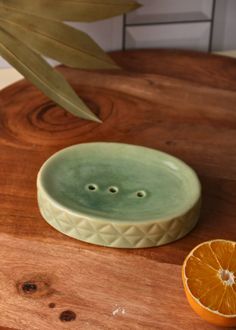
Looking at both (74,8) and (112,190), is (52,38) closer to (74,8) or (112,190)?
(74,8)

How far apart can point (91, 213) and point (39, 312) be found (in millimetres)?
130

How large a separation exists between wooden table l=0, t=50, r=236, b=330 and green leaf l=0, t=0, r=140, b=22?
95 millimetres

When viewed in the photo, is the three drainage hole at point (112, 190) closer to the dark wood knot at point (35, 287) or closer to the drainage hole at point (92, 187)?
the drainage hole at point (92, 187)

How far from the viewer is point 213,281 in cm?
61

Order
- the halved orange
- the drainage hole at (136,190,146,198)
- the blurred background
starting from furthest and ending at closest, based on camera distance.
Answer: the blurred background < the drainage hole at (136,190,146,198) < the halved orange

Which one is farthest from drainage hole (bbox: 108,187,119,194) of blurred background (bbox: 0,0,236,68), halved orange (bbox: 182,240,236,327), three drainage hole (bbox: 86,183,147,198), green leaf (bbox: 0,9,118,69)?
blurred background (bbox: 0,0,236,68)

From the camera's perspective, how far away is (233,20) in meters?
1.12

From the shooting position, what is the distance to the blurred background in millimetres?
1084

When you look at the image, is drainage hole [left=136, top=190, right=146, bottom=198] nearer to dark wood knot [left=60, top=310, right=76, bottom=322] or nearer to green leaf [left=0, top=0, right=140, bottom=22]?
dark wood knot [left=60, top=310, right=76, bottom=322]

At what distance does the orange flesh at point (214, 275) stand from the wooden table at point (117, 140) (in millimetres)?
29

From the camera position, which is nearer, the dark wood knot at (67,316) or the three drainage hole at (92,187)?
the dark wood knot at (67,316)

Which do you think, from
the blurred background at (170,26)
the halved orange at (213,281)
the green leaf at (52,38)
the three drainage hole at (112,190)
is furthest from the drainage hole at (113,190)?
the blurred background at (170,26)

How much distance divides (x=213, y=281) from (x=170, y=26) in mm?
602

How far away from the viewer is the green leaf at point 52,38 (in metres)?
0.90
